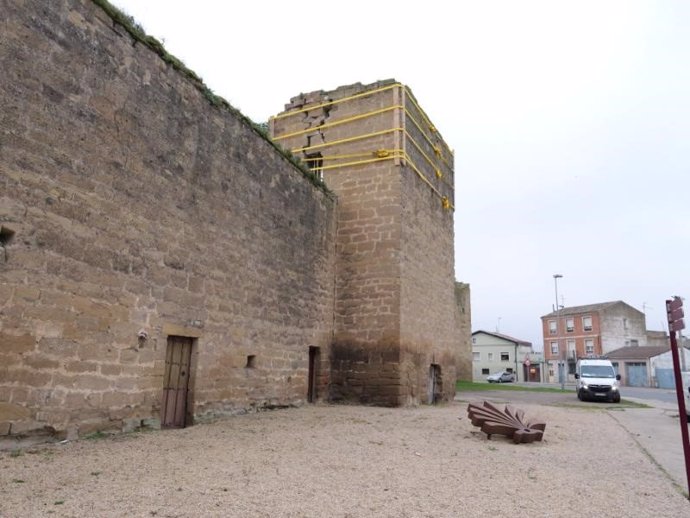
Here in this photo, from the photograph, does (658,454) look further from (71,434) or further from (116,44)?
(116,44)

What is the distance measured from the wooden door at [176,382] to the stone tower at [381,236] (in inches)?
197

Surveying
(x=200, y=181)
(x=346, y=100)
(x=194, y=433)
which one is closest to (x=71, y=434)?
(x=194, y=433)

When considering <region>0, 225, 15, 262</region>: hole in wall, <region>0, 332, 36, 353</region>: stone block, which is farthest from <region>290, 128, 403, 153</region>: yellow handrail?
<region>0, 332, 36, 353</region>: stone block

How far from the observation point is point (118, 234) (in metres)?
6.61

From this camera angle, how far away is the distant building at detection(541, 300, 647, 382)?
169 ft

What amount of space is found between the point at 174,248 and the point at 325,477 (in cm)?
420

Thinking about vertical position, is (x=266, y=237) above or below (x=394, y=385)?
above

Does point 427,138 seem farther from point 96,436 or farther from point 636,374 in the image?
point 636,374

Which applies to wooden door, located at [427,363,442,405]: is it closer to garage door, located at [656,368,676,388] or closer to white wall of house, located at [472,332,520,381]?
garage door, located at [656,368,676,388]

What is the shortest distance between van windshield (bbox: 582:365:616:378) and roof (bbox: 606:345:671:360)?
27.8 metres

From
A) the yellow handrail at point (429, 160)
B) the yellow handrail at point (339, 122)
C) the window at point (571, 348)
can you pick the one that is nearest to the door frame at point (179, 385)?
the yellow handrail at point (339, 122)

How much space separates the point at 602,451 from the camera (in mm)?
7039

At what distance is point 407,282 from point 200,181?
6.12 meters

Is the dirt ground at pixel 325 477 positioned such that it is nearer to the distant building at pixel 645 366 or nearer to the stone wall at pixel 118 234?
the stone wall at pixel 118 234
